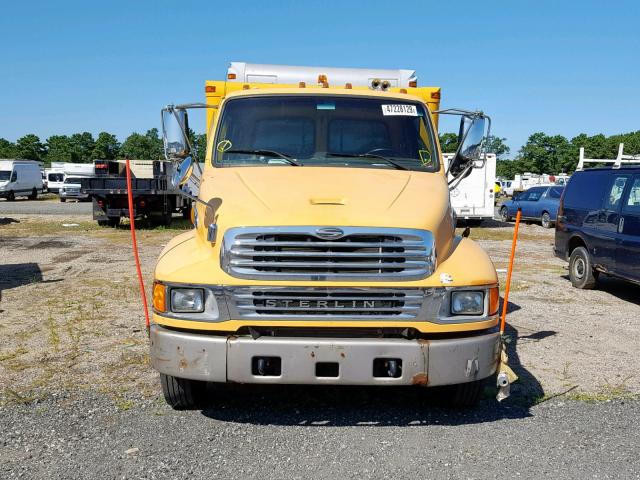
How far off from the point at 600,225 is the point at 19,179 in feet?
130

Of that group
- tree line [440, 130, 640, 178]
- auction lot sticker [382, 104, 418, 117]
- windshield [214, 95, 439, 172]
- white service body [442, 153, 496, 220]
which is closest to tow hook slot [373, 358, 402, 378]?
windshield [214, 95, 439, 172]

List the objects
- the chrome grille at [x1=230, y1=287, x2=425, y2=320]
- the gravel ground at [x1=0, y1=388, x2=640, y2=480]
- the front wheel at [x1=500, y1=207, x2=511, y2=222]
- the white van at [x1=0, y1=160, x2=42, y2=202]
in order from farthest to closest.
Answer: the white van at [x1=0, y1=160, x2=42, y2=202], the front wheel at [x1=500, y1=207, x2=511, y2=222], the chrome grille at [x1=230, y1=287, x2=425, y2=320], the gravel ground at [x1=0, y1=388, x2=640, y2=480]

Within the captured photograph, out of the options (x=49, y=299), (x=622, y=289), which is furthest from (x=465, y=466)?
(x=622, y=289)

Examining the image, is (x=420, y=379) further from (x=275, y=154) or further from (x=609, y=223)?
(x=609, y=223)

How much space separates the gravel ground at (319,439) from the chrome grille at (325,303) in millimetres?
839

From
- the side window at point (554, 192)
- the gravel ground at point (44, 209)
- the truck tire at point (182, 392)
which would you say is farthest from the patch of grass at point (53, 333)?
the side window at point (554, 192)

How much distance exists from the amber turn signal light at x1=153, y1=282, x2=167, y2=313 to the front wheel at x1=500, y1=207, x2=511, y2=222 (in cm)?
2564

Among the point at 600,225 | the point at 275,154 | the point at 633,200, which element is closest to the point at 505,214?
the point at 600,225

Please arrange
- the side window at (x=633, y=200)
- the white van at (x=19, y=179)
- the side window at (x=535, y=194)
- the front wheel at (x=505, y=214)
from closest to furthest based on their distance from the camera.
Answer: the side window at (x=633, y=200) < the side window at (x=535, y=194) < the front wheel at (x=505, y=214) < the white van at (x=19, y=179)

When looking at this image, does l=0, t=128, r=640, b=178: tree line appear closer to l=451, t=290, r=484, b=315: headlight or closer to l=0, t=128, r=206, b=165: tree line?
l=0, t=128, r=206, b=165: tree line

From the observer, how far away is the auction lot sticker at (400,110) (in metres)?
5.81

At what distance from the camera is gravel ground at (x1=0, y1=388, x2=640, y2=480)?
3889 mm

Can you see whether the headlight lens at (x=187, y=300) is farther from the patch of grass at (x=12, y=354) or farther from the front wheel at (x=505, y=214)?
the front wheel at (x=505, y=214)

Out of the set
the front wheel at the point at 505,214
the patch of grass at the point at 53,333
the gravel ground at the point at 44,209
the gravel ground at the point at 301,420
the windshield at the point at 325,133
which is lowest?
the gravel ground at the point at 44,209
